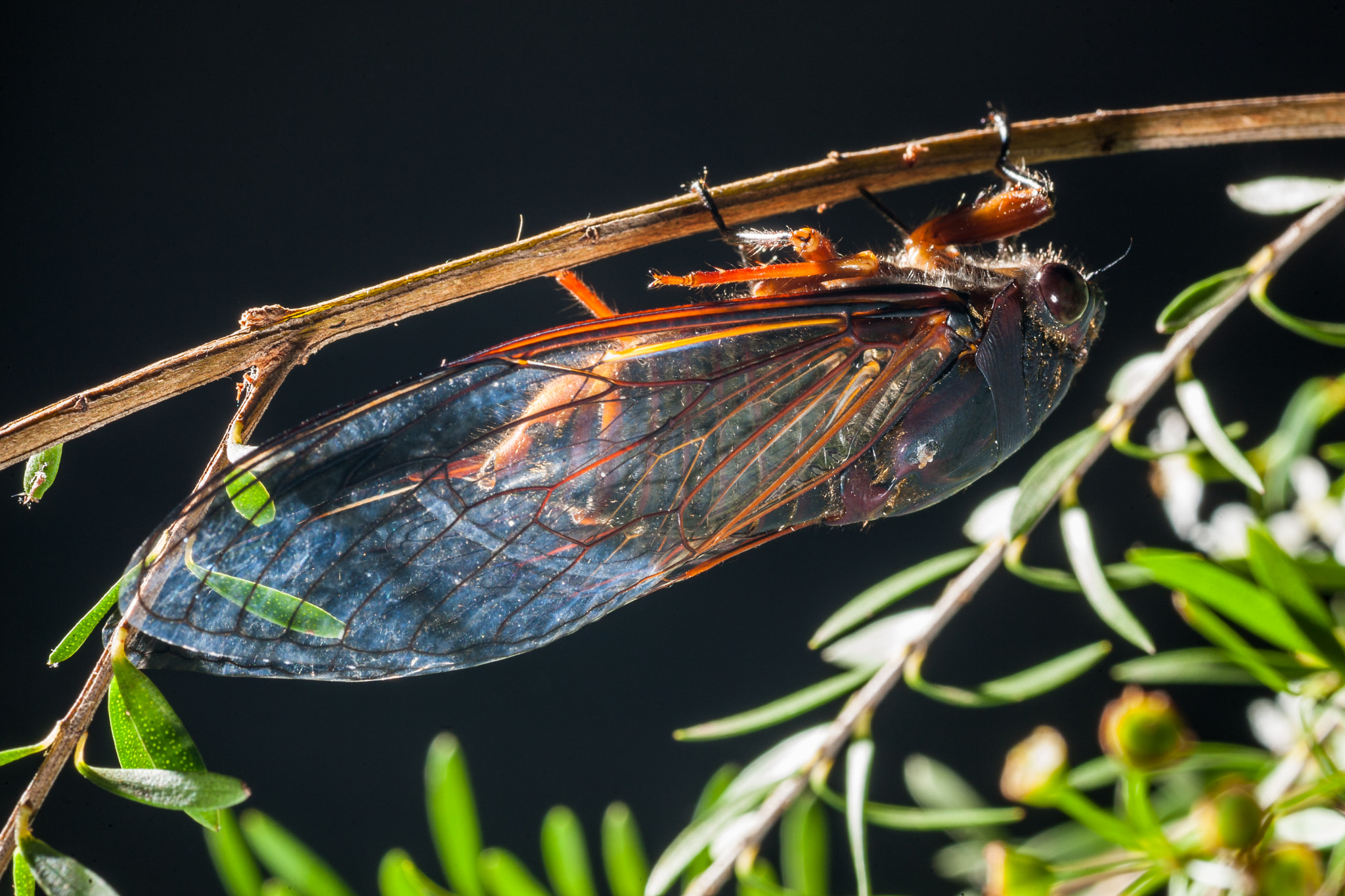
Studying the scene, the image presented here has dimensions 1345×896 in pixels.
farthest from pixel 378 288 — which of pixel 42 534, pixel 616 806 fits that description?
pixel 42 534

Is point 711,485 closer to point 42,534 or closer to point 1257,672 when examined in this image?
point 1257,672

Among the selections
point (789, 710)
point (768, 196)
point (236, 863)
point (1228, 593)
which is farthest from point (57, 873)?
point (1228, 593)

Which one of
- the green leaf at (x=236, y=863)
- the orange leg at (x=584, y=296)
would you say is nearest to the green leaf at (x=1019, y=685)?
the orange leg at (x=584, y=296)

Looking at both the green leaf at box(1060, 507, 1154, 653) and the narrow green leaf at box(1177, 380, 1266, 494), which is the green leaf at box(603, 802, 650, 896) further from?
the narrow green leaf at box(1177, 380, 1266, 494)

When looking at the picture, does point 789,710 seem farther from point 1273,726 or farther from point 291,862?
point 1273,726

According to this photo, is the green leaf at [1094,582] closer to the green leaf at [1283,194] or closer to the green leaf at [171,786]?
the green leaf at [1283,194]

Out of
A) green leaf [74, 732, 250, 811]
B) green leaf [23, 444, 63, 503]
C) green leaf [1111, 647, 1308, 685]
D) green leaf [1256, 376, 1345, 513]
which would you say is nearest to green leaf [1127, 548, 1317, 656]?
green leaf [1111, 647, 1308, 685]
